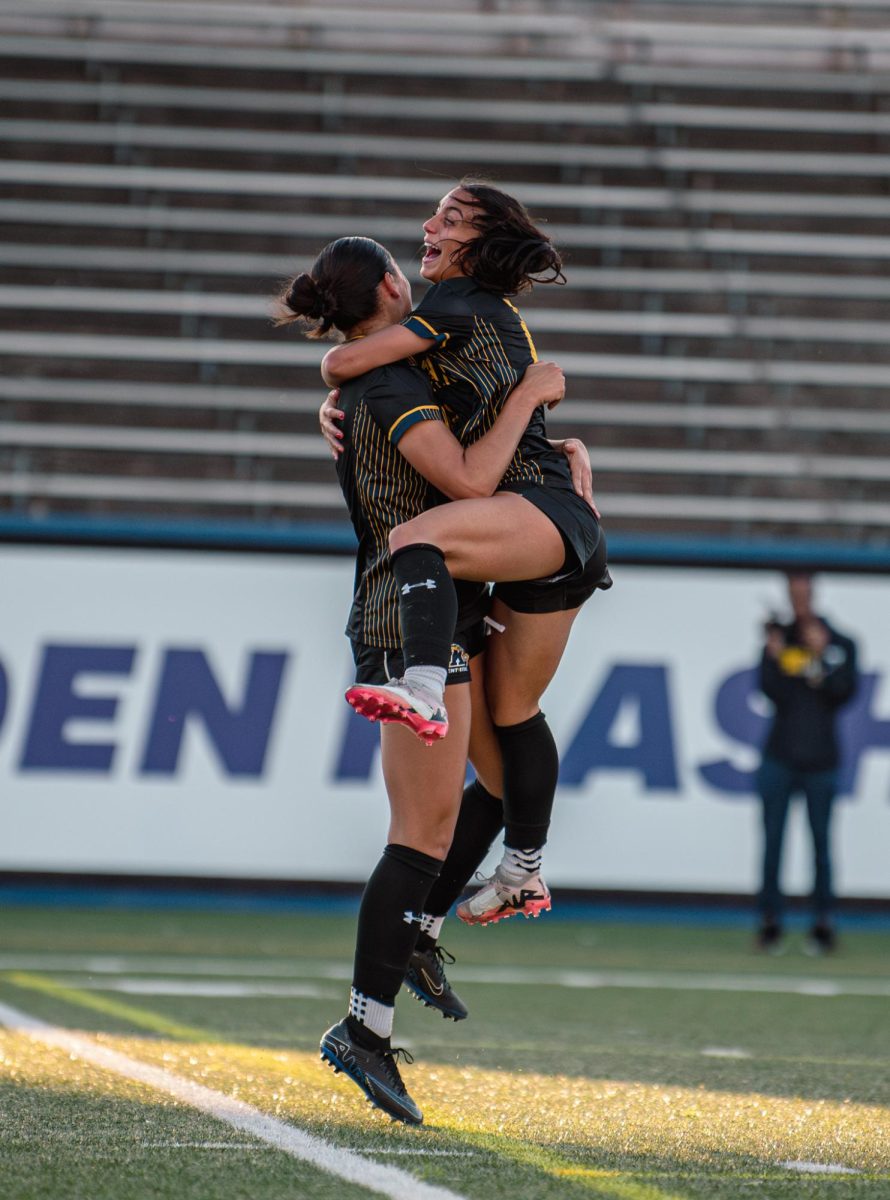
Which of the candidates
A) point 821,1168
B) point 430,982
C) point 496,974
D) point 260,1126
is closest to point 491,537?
point 430,982

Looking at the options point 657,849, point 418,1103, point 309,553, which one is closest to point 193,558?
point 309,553

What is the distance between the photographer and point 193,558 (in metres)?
8.70

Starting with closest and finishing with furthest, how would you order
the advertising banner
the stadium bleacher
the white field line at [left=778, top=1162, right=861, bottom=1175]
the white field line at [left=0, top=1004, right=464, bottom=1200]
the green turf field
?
the white field line at [left=0, top=1004, right=464, bottom=1200], the green turf field, the white field line at [left=778, top=1162, right=861, bottom=1175], the advertising banner, the stadium bleacher

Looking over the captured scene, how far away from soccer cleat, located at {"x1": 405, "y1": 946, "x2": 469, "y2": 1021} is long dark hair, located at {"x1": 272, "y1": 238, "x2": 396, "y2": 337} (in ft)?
4.26

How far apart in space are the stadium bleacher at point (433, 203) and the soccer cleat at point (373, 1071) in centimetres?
837

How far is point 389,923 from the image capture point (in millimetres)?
3209

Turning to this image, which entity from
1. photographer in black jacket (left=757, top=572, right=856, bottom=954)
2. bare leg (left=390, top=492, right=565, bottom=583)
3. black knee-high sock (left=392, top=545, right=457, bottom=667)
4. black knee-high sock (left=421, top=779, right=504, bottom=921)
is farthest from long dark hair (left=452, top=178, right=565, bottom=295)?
photographer in black jacket (left=757, top=572, right=856, bottom=954)

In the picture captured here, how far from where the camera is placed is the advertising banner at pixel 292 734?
838 cm

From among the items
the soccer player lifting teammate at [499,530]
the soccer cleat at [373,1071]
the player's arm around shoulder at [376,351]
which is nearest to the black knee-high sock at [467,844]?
the soccer player lifting teammate at [499,530]

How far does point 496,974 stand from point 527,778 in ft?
10.7

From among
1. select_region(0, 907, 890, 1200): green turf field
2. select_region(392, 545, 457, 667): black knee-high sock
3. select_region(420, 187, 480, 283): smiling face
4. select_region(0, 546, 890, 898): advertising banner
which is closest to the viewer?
select_region(0, 907, 890, 1200): green turf field

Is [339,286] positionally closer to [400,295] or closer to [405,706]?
[400,295]

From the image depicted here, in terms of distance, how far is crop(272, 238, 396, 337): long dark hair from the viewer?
3473mm

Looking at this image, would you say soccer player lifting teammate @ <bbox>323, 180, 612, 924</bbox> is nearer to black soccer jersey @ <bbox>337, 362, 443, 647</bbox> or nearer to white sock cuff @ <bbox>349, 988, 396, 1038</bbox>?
black soccer jersey @ <bbox>337, 362, 443, 647</bbox>
